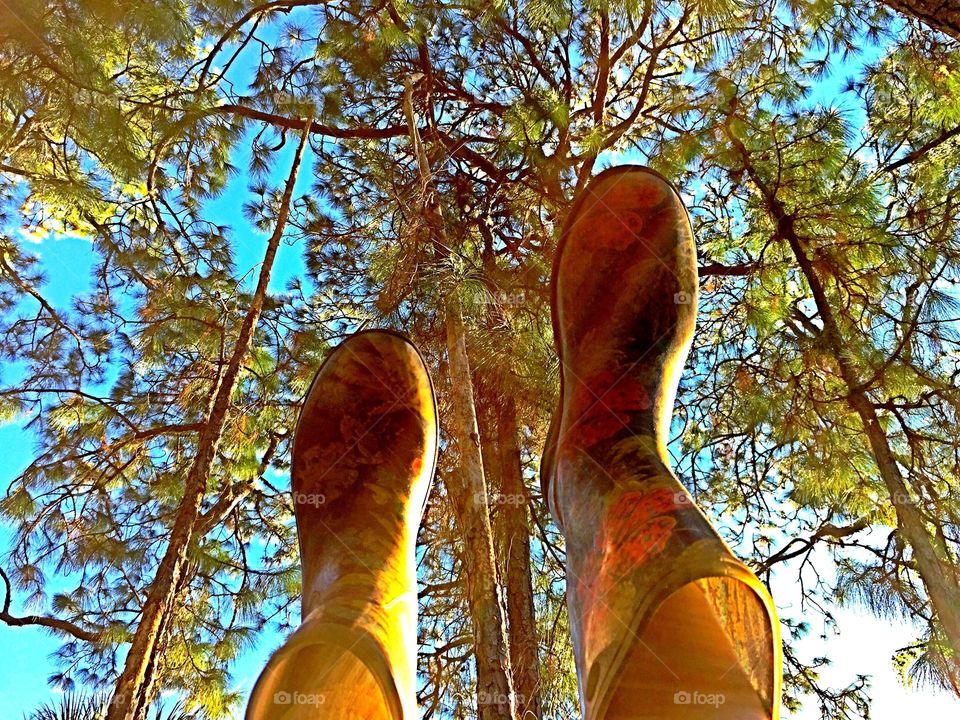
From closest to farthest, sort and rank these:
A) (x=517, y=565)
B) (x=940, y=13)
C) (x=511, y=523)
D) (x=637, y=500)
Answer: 1. (x=637, y=500)
2. (x=940, y=13)
3. (x=517, y=565)
4. (x=511, y=523)

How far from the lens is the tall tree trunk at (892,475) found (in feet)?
8.10

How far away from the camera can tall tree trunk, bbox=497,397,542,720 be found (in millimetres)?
2981

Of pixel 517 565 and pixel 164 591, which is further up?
pixel 517 565

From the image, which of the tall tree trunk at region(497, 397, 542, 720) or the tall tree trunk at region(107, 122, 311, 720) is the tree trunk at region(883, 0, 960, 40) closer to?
the tall tree trunk at region(497, 397, 542, 720)

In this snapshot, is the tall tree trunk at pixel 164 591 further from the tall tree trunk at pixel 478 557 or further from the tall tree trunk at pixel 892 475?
the tall tree trunk at pixel 892 475

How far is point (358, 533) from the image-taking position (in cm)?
144

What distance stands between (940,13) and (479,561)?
103 inches

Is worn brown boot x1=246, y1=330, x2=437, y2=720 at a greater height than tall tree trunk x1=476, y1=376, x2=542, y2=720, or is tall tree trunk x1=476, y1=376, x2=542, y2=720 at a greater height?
tall tree trunk x1=476, y1=376, x2=542, y2=720

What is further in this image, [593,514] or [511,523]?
Answer: [511,523]

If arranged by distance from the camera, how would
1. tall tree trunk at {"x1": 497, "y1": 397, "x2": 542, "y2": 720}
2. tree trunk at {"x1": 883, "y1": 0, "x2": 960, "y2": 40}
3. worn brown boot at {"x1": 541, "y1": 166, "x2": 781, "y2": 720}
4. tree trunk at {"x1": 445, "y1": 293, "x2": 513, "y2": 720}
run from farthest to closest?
1. tall tree trunk at {"x1": 497, "y1": 397, "x2": 542, "y2": 720}
2. tree trunk at {"x1": 883, "y1": 0, "x2": 960, "y2": 40}
3. tree trunk at {"x1": 445, "y1": 293, "x2": 513, "y2": 720}
4. worn brown boot at {"x1": 541, "y1": 166, "x2": 781, "y2": 720}

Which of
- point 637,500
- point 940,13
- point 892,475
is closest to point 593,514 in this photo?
point 637,500

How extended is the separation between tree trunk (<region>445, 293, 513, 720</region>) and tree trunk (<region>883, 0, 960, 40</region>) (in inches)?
82.4

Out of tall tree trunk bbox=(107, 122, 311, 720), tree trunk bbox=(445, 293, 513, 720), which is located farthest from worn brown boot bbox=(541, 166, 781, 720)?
tall tree trunk bbox=(107, 122, 311, 720)

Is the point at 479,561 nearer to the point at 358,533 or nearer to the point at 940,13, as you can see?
the point at 358,533
